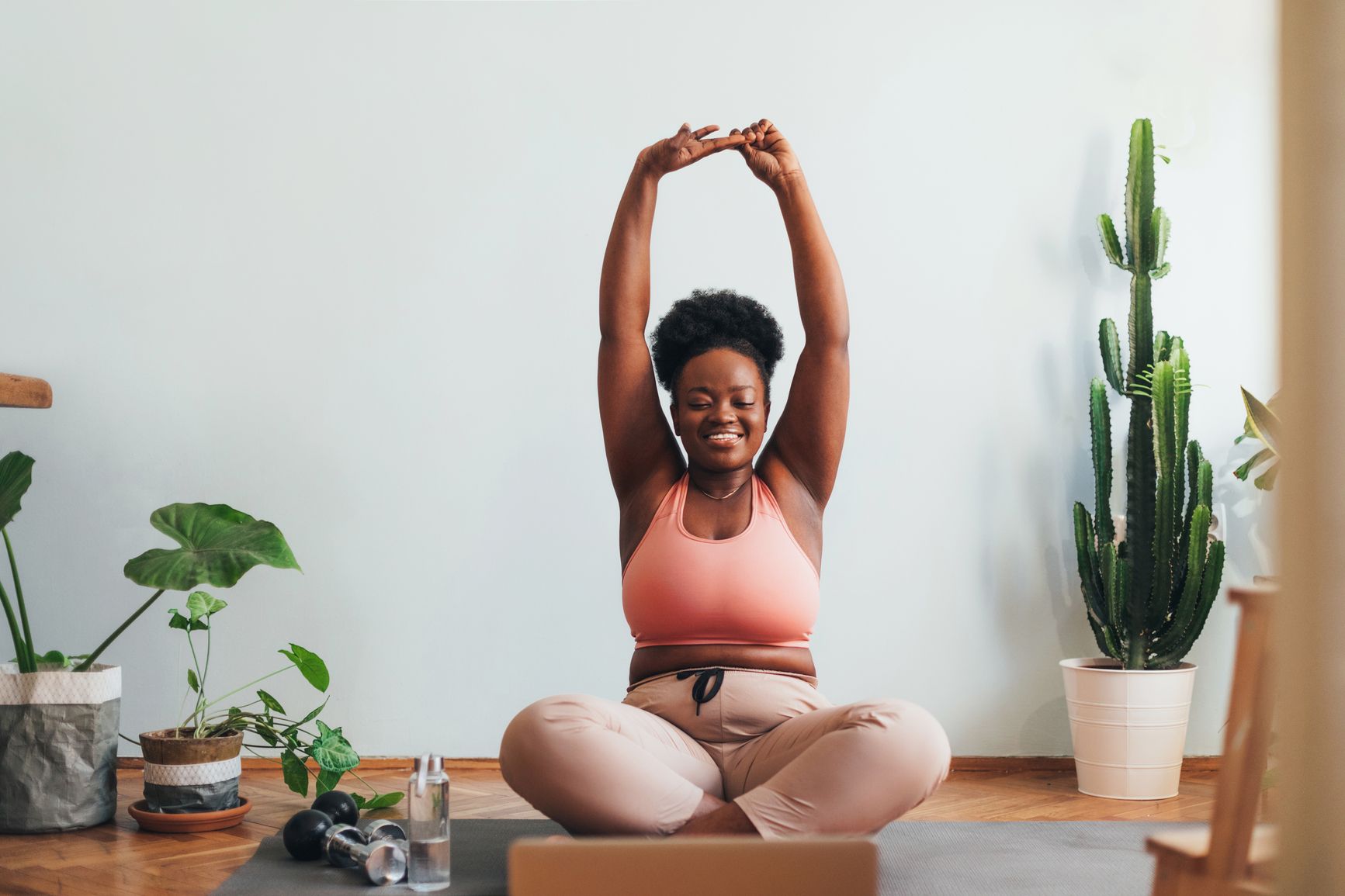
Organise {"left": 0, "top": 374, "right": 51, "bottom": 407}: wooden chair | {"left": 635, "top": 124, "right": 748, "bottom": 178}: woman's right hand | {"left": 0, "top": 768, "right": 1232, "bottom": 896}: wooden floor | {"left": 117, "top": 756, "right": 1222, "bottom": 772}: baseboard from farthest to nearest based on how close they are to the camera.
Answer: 1. {"left": 117, "top": 756, "right": 1222, "bottom": 772}: baseboard
2. {"left": 0, "top": 374, "right": 51, "bottom": 407}: wooden chair
3. {"left": 635, "top": 124, "right": 748, "bottom": 178}: woman's right hand
4. {"left": 0, "top": 768, "right": 1232, "bottom": 896}: wooden floor

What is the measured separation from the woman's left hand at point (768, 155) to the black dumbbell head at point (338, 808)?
136 centimetres

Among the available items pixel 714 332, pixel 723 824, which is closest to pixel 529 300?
pixel 714 332

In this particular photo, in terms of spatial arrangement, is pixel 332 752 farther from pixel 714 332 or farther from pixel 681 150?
pixel 681 150

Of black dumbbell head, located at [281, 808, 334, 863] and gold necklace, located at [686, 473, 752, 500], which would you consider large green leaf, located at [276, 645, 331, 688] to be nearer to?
black dumbbell head, located at [281, 808, 334, 863]

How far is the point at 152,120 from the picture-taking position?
2.87 metres

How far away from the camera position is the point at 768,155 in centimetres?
199

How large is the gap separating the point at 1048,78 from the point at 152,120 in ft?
7.49

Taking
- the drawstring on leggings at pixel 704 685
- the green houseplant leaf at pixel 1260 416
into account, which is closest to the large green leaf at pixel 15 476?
the drawstring on leggings at pixel 704 685

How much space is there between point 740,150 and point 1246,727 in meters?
1.41

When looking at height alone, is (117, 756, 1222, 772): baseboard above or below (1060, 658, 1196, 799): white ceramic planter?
below

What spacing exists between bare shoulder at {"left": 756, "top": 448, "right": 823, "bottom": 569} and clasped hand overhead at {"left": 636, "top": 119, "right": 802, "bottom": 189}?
1.64ft

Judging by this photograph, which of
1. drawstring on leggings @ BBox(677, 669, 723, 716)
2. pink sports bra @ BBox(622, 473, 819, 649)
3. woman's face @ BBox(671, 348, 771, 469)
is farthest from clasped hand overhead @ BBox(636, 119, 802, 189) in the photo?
drawstring on leggings @ BBox(677, 669, 723, 716)

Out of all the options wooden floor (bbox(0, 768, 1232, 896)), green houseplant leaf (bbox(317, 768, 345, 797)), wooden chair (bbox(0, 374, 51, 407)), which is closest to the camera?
wooden floor (bbox(0, 768, 1232, 896))

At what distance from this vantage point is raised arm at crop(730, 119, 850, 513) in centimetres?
193
